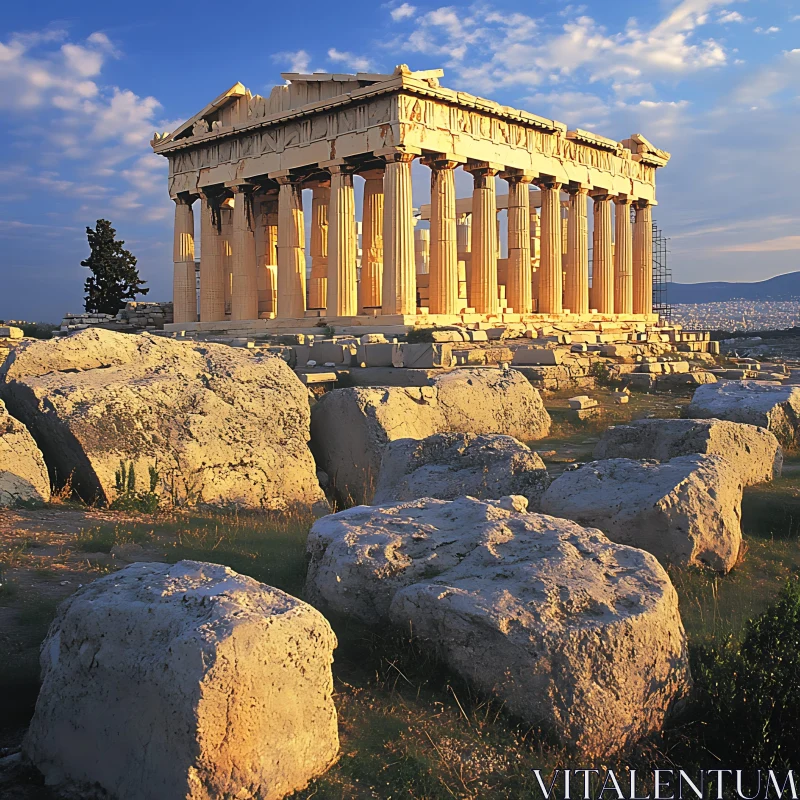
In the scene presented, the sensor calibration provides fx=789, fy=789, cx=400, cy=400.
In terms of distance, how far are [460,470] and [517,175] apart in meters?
25.6

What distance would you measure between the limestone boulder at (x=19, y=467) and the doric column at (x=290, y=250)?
921 inches

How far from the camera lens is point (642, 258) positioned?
3856cm

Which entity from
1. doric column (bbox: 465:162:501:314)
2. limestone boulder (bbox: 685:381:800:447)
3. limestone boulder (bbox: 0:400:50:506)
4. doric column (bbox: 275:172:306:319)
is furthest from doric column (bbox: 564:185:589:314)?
limestone boulder (bbox: 0:400:50:506)

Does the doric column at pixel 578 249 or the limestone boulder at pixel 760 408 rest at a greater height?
the doric column at pixel 578 249

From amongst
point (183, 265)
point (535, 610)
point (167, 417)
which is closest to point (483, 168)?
point (183, 265)

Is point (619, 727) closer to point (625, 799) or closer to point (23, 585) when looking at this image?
point (625, 799)

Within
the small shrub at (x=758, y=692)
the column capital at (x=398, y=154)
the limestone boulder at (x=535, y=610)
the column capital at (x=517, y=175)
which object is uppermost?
the column capital at (x=517, y=175)

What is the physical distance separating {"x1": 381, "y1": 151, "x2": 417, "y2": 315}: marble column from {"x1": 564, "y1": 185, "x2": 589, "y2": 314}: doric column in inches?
382

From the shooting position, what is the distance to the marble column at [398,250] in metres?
26.6

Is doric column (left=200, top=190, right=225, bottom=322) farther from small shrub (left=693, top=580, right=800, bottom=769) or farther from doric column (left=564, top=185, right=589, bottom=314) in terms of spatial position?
small shrub (left=693, top=580, right=800, bottom=769)

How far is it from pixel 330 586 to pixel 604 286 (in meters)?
33.7

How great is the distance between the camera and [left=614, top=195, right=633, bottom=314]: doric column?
37062 millimetres

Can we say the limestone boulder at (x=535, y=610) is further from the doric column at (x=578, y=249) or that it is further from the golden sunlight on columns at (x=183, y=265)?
the golden sunlight on columns at (x=183, y=265)

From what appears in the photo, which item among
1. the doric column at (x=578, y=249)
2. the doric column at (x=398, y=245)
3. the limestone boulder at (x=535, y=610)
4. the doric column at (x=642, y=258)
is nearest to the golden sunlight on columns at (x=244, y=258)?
the doric column at (x=398, y=245)
